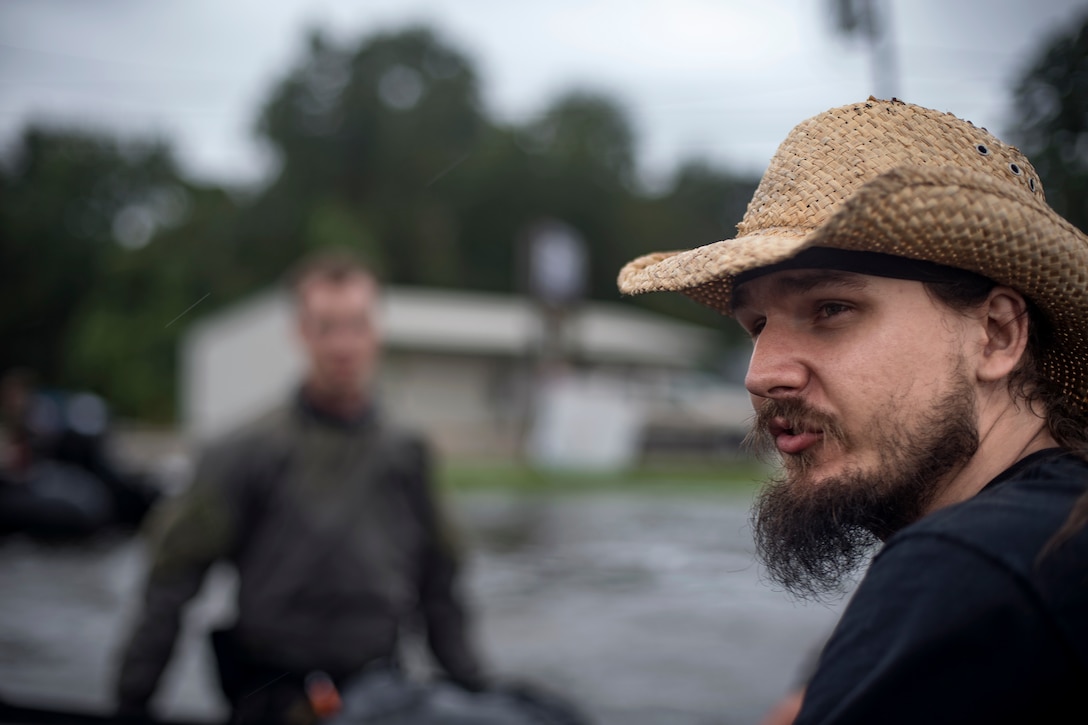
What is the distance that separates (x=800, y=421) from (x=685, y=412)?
2380 cm

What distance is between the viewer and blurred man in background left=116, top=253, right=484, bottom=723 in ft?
9.66

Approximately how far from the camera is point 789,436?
1.32 meters

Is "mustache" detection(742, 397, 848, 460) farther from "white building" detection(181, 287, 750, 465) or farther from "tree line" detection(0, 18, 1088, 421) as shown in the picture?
"white building" detection(181, 287, 750, 465)

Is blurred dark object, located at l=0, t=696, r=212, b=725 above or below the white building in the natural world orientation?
above

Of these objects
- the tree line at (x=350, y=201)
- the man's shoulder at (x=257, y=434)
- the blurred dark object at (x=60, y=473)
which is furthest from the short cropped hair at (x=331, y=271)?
the blurred dark object at (x=60, y=473)

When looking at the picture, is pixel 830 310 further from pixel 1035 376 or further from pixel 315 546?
pixel 315 546

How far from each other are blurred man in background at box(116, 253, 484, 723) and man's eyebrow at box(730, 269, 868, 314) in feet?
6.28

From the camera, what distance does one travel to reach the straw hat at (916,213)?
1181mm

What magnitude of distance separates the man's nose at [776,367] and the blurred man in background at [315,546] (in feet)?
6.03

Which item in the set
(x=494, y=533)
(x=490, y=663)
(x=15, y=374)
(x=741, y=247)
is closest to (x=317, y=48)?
(x=15, y=374)

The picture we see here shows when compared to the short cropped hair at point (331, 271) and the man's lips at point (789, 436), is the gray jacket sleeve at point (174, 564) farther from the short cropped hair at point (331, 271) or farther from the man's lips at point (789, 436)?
the man's lips at point (789, 436)

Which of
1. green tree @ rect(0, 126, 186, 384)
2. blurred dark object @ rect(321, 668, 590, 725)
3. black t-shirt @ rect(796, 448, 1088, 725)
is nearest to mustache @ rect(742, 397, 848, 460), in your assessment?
black t-shirt @ rect(796, 448, 1088, 725)

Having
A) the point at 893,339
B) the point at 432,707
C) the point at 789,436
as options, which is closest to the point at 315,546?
the point at 432,707

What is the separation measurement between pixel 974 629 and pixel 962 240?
477 mm
